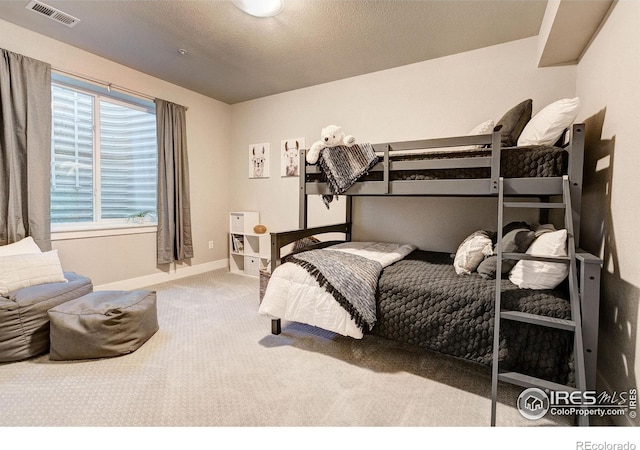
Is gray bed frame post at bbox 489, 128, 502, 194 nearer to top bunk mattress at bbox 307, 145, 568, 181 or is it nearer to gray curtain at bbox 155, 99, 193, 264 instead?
top bunk mattress at bbox 307, 145, 568, 181

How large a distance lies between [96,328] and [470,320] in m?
2.14

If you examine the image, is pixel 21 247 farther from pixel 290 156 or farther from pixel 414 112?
pixel 414 112

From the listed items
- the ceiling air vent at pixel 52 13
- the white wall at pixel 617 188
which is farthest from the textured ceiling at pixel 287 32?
the white wall at pixel 617 188

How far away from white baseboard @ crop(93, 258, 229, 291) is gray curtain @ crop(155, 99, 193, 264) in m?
0.17

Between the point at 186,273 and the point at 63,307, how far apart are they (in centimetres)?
195

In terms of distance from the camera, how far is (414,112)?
298cm

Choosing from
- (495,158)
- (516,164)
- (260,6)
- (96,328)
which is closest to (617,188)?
(516,164)

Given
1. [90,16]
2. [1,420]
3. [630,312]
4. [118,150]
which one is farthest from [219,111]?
[630,312]

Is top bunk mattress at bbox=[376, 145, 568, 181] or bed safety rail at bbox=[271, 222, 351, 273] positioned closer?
top bunk mattress at bbox=[376, 145, 568, 181]

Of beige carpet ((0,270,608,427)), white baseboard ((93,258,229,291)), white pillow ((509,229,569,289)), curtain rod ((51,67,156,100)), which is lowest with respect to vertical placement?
beige carpet ((0,270,608,427))

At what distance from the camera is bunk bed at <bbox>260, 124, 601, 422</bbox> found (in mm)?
1376

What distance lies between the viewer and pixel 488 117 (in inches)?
104

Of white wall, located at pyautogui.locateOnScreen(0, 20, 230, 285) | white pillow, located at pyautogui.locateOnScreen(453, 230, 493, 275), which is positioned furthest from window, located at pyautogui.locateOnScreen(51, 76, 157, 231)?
white pillow, located at pyautogui.locateOnScreen(453, 230, 493, 275)
